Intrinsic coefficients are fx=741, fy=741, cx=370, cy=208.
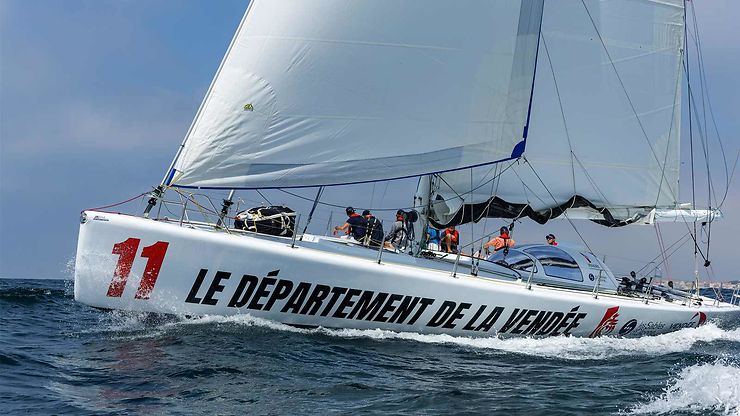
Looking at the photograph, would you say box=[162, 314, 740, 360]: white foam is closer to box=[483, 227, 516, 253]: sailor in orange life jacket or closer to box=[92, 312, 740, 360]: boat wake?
box=[92, 312, 740, 360]: boat wake

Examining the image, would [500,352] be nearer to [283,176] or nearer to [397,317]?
[397,317]

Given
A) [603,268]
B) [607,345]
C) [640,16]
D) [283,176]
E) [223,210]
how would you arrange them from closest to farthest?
[283,176] → [223,210] → [607,345] → [603,268] → [640,16]

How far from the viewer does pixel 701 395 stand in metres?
7.38

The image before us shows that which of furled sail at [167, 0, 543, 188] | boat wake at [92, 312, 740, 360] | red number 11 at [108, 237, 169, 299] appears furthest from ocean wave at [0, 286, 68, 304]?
furled sail at [167, 0, 543, 188]

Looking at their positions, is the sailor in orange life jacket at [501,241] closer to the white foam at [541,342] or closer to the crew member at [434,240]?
the crew member at [434,240]

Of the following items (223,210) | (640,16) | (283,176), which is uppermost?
(640,16)

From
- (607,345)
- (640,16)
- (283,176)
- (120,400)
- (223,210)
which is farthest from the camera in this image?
(640,16)

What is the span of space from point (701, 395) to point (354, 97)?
612 centimetres

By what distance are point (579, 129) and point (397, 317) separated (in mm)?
6887

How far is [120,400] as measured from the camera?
6.42m

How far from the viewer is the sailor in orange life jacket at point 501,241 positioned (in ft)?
47.4

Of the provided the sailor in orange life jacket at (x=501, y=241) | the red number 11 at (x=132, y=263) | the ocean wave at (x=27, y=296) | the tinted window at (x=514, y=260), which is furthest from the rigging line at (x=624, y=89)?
the ocean wave at (x=27, y=296)

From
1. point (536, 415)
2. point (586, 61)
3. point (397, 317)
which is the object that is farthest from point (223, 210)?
point (586, 61)

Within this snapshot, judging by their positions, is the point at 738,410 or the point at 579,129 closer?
the point at 738,410
